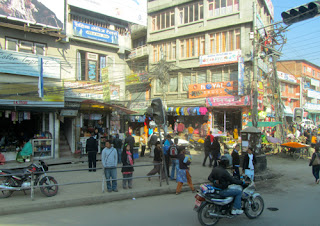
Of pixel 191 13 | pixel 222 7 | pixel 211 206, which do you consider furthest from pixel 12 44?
pixel 222 7

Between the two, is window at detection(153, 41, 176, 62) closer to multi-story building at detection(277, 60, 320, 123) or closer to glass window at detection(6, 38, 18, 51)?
glass window at detection(6, 38, 18, 51)

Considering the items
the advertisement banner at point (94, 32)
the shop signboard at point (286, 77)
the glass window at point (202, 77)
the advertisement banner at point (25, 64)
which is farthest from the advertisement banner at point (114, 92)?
the shop signboard at point (286, 77)

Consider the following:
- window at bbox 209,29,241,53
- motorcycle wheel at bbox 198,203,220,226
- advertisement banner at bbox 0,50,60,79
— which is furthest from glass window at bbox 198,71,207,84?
motorcycle wheel at bbox 198,203,220,226

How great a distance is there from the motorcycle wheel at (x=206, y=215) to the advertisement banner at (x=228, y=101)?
15854mm

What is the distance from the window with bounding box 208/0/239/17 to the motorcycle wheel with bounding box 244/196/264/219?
1935 centimetres

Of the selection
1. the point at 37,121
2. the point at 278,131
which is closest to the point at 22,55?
the point at 37,121

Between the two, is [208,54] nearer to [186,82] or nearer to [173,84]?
[186,82]

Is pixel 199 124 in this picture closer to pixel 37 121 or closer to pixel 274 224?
pixel 37 121

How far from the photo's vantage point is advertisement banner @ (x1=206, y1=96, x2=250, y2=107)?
19969 millimetres

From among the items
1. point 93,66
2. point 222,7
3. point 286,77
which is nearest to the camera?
point 93,66

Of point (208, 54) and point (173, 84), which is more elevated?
point (208, 54)

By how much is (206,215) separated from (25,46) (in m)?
12.5

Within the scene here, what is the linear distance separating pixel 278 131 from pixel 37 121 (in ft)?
60.5

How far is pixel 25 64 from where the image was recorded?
12.3m
